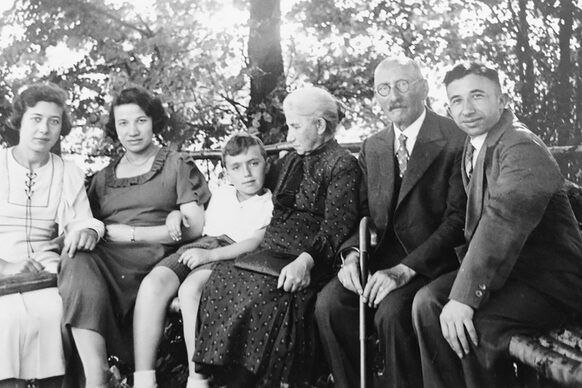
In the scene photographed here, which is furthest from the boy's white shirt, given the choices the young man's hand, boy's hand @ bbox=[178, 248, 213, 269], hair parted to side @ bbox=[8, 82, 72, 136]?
the young man's hand

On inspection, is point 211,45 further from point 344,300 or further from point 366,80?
point 344,300

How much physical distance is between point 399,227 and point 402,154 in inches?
15.8

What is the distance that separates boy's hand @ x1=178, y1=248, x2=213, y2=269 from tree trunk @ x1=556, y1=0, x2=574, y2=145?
282cm

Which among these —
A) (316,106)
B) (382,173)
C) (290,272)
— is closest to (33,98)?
(316,106)

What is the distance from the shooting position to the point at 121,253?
4094 millimetres

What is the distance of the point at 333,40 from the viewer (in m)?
6.56

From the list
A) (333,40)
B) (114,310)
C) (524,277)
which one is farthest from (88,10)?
(524,277)

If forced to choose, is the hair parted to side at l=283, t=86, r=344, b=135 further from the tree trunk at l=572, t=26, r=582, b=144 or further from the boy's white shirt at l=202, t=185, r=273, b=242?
the tree trunk at l=572, t=26, r=582, b=144

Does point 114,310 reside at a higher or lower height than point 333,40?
lower

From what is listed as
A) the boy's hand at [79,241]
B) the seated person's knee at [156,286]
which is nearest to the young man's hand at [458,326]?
the seated person's knee at [156,286]

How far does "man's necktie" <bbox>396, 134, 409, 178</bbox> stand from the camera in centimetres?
370

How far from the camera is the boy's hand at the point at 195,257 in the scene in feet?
12.9

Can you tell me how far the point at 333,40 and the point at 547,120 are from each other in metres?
2.19

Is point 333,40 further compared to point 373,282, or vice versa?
point 333,40
